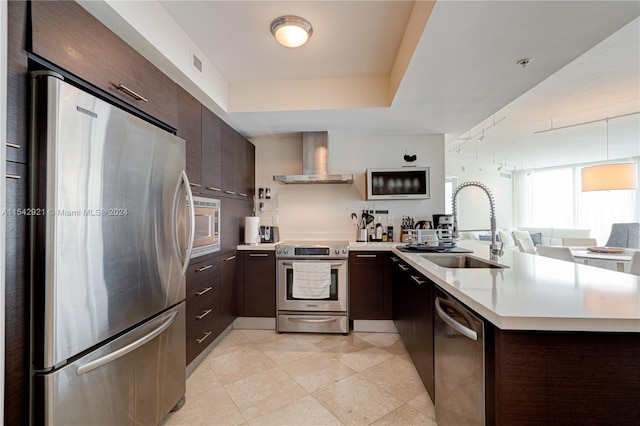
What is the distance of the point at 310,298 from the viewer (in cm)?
285

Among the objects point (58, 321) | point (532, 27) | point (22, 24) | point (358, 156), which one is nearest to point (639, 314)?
point (532, 27)

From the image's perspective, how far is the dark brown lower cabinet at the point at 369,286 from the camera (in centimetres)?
285

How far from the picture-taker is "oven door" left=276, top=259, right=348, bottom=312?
2844 millimetres

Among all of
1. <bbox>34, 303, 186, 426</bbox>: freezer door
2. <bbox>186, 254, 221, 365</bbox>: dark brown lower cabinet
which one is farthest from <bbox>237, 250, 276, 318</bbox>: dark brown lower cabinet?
<bbox>34, 303, 186, 426</bbox>: freezer door

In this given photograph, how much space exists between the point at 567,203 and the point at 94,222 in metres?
9.48

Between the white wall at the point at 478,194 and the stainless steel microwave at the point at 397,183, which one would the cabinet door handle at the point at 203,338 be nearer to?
the stainless steel microwave at the point at 397,183

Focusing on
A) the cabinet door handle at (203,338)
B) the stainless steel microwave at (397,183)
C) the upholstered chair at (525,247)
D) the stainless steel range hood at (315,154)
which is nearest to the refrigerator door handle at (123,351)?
the cabinet door handle at (203,338)

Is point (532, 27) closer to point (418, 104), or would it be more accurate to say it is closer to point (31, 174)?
point (418, 104)

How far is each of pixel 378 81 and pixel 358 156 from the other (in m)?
1.14

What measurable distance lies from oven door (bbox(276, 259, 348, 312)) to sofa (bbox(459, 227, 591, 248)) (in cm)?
381

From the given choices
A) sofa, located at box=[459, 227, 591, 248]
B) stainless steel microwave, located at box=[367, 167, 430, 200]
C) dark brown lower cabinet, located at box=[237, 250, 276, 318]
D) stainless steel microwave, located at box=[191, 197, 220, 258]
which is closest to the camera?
stainless steel microwave, located at box=[191, 197, 220, 258]

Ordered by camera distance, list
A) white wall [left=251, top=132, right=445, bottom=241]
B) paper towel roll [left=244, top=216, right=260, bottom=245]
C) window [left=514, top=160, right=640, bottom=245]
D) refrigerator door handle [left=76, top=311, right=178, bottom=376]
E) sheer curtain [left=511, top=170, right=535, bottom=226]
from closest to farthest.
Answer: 1. refrigerator door handle [left=76, top=311, right=178, bottom=376]
2. paper towel roll [left=244, top=216, right=260, bottom=245]
3. white wall [left=251, top=132, right=445, bottom=241]
4. window [left=514, top=160, right=640, bottom=245]
5. sheer curtain [left=511, top=170, right=535, bottom=226]

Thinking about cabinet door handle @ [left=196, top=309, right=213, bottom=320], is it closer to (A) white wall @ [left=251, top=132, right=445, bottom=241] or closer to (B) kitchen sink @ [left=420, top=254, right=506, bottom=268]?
(A) white wall @ [left=251, top=132, right=445, bottom=241]

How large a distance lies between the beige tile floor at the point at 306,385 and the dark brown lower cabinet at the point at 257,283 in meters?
0.31
